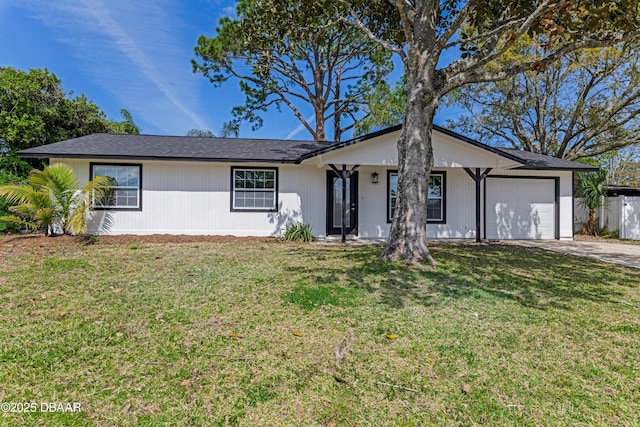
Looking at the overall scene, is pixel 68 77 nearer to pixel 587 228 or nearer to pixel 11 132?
pixel 11 132

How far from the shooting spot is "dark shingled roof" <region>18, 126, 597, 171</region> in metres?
9.82

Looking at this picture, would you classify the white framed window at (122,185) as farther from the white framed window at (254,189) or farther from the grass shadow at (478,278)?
the grass shadow at (478,278)

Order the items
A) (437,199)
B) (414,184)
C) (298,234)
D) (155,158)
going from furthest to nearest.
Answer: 1. (437,199)
2. (298,234)
3. (155,158)
4. (414,184)

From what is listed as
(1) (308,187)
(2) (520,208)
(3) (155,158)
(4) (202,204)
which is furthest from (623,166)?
(3) (155,158)

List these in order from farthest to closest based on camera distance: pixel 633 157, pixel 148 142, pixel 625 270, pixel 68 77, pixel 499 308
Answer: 1. pixel 633 157
2. pixel 68 77
3. pixel 148 142
4. pixel 625 270
5. pixel 499 308

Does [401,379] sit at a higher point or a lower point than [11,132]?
lower

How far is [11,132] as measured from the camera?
42.8 feet

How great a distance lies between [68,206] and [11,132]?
22.9 feet

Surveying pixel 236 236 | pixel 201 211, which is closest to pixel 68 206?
pixel 201 211

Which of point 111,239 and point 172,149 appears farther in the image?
point 172,149

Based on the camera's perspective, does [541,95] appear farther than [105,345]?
Yes

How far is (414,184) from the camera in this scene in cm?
675

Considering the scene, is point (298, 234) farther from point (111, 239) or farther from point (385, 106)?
point (385, 106)

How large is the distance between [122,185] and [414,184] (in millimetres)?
8854
